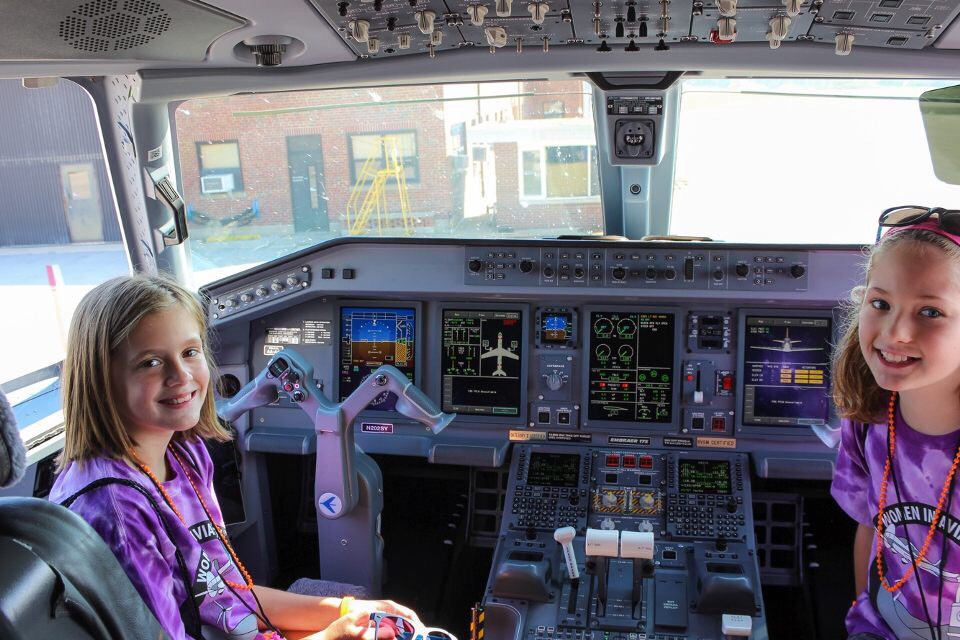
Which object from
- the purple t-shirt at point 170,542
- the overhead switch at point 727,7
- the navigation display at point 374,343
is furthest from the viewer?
the navigation display at point 374,343

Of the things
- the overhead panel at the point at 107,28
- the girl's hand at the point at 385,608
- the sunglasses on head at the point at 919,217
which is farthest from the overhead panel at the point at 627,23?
the girl's hand at the point at 385,608

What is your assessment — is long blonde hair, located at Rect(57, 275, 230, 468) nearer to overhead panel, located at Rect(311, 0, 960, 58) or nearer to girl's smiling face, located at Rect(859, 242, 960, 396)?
overhead panel, located at Rect(311, 0, 960, 58)

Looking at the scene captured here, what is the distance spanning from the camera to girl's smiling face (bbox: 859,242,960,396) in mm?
1473

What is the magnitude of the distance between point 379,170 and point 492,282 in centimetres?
93

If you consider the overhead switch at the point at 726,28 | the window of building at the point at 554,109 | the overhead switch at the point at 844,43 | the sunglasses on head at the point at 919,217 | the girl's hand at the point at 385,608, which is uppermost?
the overhead switch at the point at 726,28

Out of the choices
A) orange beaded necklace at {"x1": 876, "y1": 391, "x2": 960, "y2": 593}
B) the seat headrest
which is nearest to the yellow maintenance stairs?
orange beaded necklace at {"x1": 876, "y1": 391, "x2": 960, "y2": 593}

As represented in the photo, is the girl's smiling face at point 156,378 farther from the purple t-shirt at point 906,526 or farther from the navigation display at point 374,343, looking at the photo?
the navigation display at point 374,343

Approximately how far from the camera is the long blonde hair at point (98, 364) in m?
1.47

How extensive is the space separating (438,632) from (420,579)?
1466mm

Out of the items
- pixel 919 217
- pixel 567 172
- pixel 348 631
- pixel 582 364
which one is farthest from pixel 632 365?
pixel 348 631

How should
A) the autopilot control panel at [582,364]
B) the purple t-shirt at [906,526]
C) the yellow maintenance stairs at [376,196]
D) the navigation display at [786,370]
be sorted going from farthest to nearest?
the yellow maintenance stairs at [376,196]
the navigation display at [786,370]
the autopilot control panel at [582,364]
the purple t-shirt at [906,526]

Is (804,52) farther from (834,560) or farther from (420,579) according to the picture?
(420,579)

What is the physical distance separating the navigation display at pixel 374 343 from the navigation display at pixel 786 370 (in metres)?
1.32

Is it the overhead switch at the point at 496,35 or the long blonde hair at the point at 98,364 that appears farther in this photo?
the overhead switch at the point at 496,35
